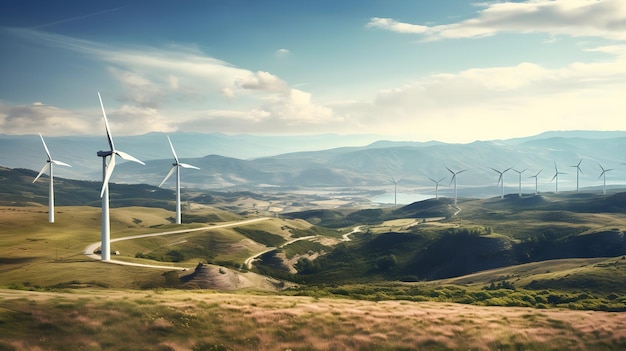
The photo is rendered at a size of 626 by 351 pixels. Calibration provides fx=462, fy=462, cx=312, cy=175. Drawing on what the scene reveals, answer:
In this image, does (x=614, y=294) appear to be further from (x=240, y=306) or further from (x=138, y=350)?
(x=138, y=350)

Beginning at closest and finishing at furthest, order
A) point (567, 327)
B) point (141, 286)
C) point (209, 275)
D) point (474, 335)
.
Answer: point (474, 335) < point (567, 327) < point (141, 286) < point (209, 275)

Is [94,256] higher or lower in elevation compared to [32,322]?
lower

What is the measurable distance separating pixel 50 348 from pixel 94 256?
127 meters

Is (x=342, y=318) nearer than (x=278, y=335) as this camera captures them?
No

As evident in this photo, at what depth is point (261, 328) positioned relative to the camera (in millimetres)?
48594

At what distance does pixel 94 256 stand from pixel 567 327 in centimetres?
14240

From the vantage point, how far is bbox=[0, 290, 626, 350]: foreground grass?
42.0 metres

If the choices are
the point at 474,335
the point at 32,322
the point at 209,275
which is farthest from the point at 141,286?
the point at 474,335

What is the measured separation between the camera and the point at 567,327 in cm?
5434

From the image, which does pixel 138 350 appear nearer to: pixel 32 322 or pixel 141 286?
pixel 32 322

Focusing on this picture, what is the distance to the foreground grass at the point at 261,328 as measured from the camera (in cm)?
4203

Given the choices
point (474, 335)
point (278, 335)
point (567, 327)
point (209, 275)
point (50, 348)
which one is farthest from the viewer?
point (209, 275)

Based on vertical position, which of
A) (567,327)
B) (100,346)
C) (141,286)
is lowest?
(141,286)

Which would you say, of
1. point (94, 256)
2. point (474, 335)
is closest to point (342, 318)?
point (474, 335)
